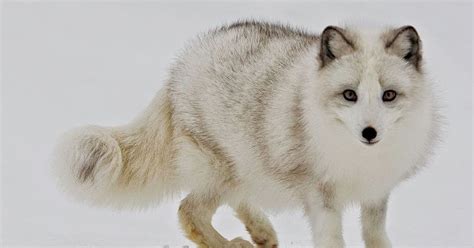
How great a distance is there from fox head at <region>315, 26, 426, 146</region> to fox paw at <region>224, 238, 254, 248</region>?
128 cm

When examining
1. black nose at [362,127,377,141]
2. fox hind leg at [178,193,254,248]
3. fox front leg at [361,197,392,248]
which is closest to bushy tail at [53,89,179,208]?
fox hind leg at [178,193,254,248]

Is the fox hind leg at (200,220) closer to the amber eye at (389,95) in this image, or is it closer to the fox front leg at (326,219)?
the fox front leg at (326,219)

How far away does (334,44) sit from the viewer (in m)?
5.10

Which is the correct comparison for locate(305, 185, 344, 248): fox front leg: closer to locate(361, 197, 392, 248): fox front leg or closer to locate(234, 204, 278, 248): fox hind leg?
locate(361, 197, 392, 248): fox front leg

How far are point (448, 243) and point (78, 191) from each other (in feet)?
8.74

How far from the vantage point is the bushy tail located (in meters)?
5.84

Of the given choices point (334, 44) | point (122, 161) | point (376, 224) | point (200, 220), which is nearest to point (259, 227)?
point (200, 220)

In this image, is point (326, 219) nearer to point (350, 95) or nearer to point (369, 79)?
point (350, 95)

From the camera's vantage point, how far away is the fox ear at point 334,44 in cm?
509

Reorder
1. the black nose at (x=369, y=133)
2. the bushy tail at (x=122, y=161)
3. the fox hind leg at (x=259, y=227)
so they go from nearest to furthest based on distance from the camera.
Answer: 1. the black nose at (x=369, y=133)
2. the bushy tail at (x=122, y=161)
3. the fox hind leg at (x=259, y=227)

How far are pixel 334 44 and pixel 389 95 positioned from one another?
1.42 ft

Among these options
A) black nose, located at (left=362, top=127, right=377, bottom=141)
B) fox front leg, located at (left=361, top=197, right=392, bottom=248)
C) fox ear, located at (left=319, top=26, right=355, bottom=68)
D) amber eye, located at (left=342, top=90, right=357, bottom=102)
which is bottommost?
fox front leg, located at (left=361, top=197, right=392, bottom=248)

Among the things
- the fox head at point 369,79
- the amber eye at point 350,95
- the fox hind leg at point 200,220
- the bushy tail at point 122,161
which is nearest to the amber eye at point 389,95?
the fox head at point 369,79

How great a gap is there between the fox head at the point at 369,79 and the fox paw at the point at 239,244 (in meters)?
1.28
